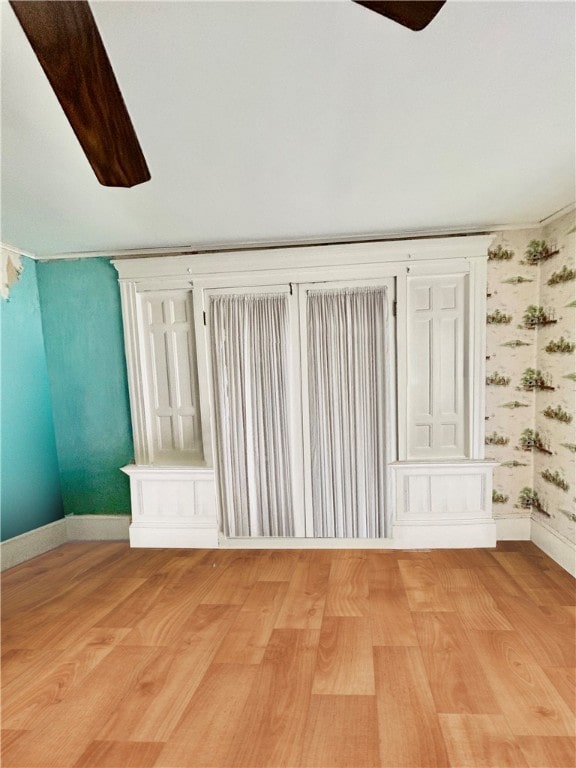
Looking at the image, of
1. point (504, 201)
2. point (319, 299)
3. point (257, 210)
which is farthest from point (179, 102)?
point (504, 201)

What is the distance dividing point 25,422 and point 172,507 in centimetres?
135

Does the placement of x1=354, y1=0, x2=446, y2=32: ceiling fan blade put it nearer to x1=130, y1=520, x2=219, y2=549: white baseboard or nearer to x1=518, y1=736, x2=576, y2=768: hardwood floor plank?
x1=518, y1=736, x2=576, y2=768: hardwood floor plank

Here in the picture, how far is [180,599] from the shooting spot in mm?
2469

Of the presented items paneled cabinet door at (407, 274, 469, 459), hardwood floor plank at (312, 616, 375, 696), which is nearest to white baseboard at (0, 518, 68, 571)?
hardwood floor plank at (312, 616, 375, 696)

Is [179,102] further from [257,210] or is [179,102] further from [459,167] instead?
[459,167]

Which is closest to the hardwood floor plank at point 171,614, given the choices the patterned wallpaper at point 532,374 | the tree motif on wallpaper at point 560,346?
the patterned wallpaper at point 532,374

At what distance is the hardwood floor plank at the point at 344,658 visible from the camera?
1.72 metres

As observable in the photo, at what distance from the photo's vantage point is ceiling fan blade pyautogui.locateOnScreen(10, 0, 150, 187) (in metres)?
0.98

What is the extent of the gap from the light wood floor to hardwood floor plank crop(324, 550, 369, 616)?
0.01 m

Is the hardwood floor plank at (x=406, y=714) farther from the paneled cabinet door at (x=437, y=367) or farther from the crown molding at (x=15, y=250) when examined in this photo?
the crown molding at (x=15, y=250)

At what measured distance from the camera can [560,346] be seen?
107 inches

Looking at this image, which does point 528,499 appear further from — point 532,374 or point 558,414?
point 532,374

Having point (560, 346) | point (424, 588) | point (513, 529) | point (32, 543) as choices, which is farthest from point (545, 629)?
point (32, 543)

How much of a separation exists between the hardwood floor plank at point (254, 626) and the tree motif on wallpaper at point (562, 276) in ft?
9.07
